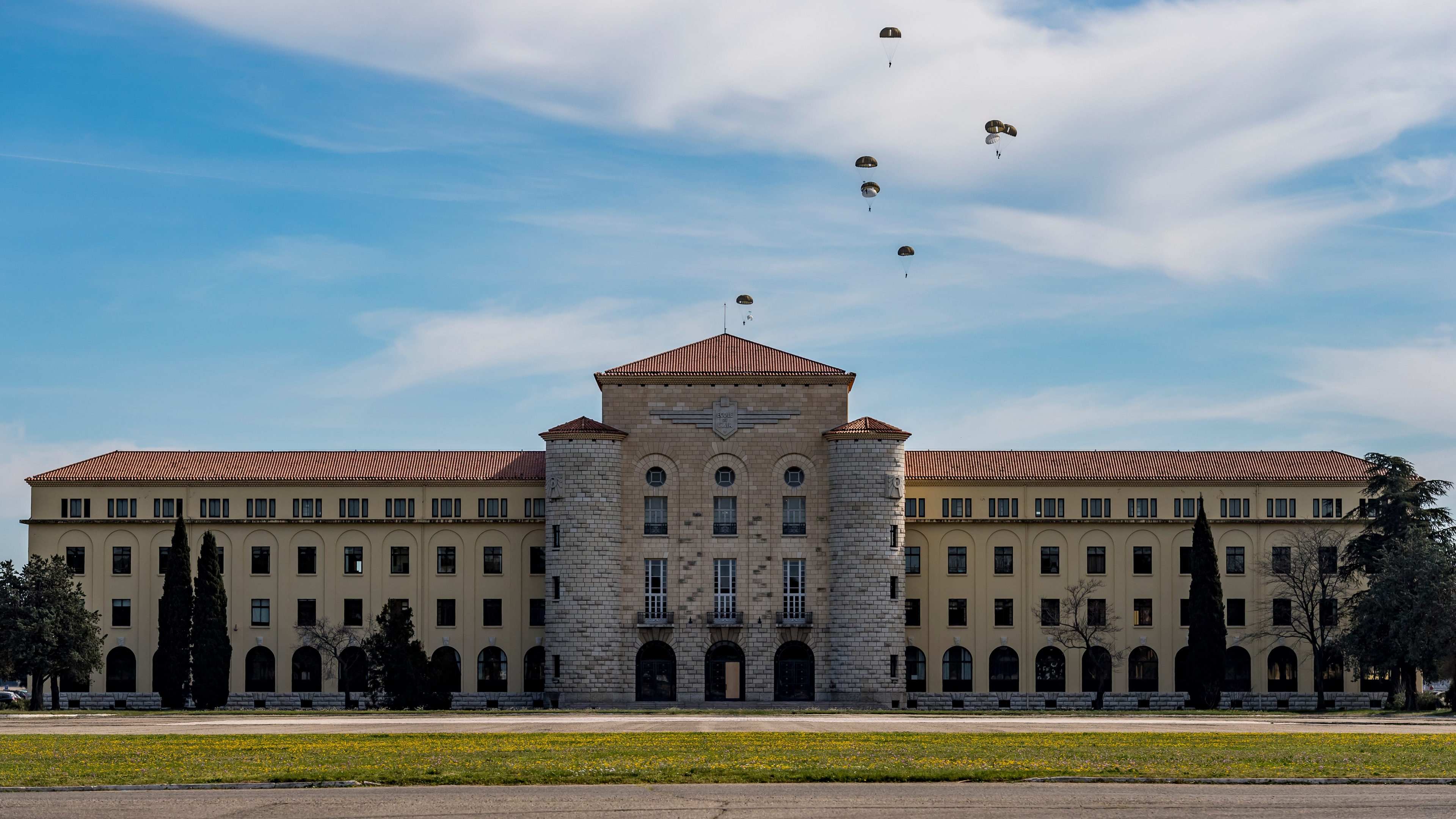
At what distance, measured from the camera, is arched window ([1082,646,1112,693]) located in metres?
73.0

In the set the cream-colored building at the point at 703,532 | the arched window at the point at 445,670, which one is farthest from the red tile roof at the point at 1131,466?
the arched window at the point at 445,670

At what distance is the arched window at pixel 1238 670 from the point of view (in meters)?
73.1

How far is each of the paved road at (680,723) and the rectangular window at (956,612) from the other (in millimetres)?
18364

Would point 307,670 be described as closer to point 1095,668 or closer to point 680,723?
point 680,723

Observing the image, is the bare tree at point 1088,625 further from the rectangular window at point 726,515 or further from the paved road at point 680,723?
the paved road at point 680,723

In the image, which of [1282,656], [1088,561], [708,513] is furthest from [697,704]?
[1282,656]

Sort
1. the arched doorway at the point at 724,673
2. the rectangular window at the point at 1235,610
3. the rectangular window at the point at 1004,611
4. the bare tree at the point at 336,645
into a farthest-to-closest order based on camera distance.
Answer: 1. the rectangular window at the point at 1004,611
2. the rectangular window at the point at 1235,610
3. the bare tree at the point at 336,645
4. the arched doorway at the point at 724,673

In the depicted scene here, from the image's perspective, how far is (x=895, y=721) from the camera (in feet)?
159

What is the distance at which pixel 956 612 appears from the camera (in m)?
74.1

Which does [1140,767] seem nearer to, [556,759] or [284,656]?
[556,759]

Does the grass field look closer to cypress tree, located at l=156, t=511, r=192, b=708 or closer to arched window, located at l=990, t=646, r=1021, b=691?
cypress tree, located at l=156, t=511, r=192, b=708

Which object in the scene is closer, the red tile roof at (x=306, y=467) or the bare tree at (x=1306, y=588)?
the bare tree at (x=1306, y=588)

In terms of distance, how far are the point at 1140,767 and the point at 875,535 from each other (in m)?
40.7

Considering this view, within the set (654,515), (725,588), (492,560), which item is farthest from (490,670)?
(725,588)
